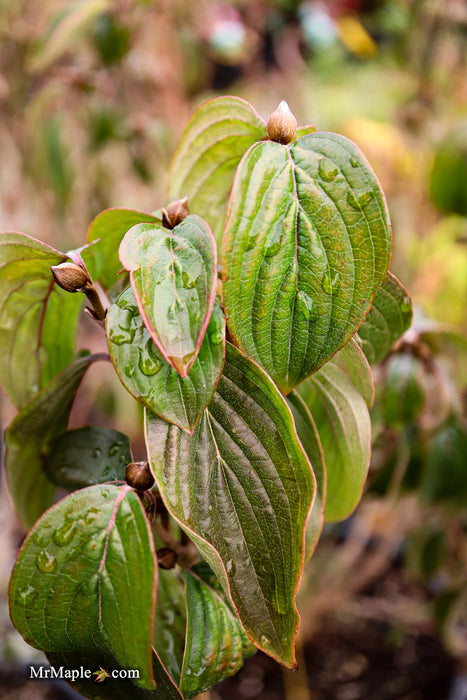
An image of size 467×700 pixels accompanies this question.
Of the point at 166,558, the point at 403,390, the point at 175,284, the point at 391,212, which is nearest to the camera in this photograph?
the point at 175,284

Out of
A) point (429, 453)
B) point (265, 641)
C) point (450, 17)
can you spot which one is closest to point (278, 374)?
point (265, 641)

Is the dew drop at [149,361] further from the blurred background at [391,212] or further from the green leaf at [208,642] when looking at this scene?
the blurred background at [391,212]

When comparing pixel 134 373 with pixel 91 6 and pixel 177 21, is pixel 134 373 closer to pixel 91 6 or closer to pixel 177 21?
pixel 91 6

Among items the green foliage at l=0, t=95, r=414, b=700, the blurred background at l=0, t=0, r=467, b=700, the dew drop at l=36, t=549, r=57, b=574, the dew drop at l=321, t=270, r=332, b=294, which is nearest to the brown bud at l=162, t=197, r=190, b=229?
the green foliage at l=0, t=95, r=414, b=700

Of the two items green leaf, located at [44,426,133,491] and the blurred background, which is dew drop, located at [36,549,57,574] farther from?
the blurred background

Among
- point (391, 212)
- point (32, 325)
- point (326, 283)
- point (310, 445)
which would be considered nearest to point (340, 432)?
point (310, 445)

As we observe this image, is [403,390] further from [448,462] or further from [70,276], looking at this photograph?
[70,276]
